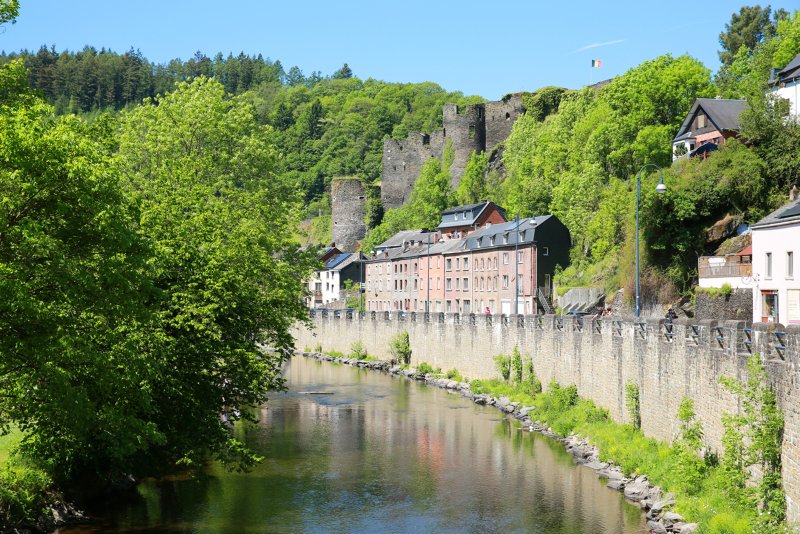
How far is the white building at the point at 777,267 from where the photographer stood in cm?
3572

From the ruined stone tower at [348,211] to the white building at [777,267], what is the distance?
91.9 metres

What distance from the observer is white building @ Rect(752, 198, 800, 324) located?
3572cm

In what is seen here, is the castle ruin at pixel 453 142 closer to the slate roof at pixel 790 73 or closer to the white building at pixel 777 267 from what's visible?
the slate roof at pixel 790 73

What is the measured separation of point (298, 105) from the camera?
193 m

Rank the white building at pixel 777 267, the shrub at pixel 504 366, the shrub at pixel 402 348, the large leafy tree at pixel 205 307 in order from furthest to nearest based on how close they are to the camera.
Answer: the shrub at pixel 402 348
the shrub at pixel 504 366
the white building at pixel 777 267
the large leafy tree at pixel 205 307

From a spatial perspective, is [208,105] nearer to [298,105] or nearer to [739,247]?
[739,247]

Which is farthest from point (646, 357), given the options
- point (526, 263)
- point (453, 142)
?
point (453, 142)

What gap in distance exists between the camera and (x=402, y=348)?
64688mm

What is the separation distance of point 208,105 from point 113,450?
21596 mm

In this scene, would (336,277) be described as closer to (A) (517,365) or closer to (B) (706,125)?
(B) (706,125)

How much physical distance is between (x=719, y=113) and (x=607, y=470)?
35.7m

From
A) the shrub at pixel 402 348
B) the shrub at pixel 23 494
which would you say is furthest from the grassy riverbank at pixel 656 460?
the shrub at pixel 402 348

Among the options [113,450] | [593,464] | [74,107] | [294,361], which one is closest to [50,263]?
[113,450]

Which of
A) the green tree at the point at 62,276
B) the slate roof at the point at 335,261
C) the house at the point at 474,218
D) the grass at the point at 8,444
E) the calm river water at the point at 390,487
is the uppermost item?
→ the house at the point at 474,218
